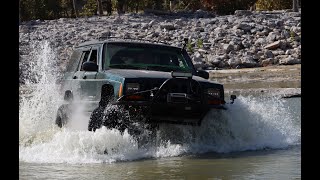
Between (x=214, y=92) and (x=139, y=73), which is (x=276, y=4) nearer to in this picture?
(x=214, y=92)

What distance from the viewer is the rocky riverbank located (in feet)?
104

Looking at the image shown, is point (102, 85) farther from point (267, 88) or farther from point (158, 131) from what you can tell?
point (267, 88)

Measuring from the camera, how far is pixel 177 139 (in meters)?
10.4

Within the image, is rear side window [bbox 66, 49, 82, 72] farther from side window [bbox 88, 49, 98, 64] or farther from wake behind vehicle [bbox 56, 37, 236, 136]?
wake behind vehicle [bbox 56, 37, 236, 136]

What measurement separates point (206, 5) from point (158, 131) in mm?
40325

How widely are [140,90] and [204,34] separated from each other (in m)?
27.4

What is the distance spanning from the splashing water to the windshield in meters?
0.98

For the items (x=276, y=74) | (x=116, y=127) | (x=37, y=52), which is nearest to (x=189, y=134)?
(x=116, y=127)

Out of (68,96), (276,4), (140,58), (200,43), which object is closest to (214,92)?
(140,58)

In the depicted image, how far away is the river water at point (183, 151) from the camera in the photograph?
8555mm

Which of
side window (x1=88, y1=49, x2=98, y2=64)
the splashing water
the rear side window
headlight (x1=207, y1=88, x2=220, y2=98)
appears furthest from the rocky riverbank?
headlight (x1=207, y1=88, x2=220, y2=98)

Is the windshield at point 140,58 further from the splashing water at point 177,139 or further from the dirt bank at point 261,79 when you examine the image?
the dirt bank at point 261,79

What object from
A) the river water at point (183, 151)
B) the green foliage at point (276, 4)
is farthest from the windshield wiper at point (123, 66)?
the green foliage at point (276, 4)

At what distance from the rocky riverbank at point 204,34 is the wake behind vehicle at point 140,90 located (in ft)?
60.5
